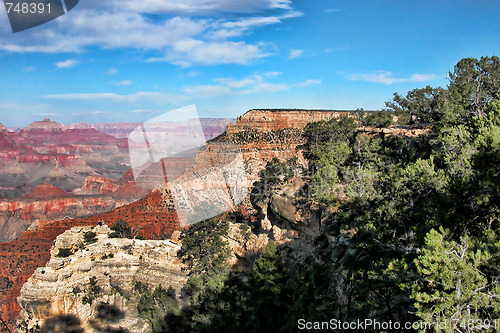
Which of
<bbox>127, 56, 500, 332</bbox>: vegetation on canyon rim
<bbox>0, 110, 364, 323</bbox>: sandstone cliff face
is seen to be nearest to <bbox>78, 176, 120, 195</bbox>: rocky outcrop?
<bbox>0, 110, 364, 323</bbox>: sandstone cliff face

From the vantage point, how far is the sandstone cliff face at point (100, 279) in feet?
99.0

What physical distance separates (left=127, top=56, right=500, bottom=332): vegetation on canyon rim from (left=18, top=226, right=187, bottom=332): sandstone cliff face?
10.7 feet

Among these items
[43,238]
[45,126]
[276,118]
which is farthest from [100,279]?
[45,126]

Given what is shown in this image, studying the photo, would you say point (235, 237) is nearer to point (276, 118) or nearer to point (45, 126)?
point (276, 118)

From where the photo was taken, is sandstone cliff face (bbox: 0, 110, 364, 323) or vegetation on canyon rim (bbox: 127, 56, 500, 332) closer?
vegetation on canyon rim (bbox: 127, 56, 500, 332)

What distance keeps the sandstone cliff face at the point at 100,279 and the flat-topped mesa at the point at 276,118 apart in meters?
44.9

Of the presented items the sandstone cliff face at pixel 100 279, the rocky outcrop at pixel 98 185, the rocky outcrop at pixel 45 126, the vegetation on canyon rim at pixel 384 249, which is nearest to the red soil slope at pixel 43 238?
the sandstone cliff face at pixel 100 279

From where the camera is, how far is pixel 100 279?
32.6 metres

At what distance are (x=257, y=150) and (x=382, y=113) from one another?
25.4 metres

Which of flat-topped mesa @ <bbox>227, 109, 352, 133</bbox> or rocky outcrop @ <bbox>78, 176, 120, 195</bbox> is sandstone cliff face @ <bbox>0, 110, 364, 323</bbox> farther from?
rocky outcrop @ <bbox>78, 176, 120, 195</bbox>

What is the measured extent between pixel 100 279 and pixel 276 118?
5950 centimetres

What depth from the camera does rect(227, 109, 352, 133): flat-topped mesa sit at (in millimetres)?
77812

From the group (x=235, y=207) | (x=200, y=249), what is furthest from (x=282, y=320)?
(x=235, y=207)

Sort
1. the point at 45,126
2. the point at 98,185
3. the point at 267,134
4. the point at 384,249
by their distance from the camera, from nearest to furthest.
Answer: the point at 384,249, the point at 267,134, the point at 98,185, the point at 45,126
